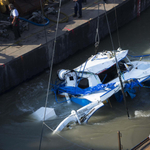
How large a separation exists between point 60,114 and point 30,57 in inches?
129

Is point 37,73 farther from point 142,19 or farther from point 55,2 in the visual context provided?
point 142,19

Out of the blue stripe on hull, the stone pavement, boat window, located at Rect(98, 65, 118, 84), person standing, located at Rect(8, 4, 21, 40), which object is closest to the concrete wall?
the stone pavement

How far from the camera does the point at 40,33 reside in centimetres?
1280

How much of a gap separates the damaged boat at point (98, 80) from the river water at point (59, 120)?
0.45m

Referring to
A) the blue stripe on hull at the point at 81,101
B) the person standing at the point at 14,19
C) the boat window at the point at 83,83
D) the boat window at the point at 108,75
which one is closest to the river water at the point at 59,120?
the blue stripe on hull at the point at 81,101

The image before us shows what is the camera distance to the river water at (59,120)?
27.0ft

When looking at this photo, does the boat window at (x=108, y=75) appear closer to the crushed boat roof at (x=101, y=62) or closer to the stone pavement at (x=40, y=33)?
the crushed boat roof at (x=101, y=62)

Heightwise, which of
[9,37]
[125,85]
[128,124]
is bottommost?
[128,124]

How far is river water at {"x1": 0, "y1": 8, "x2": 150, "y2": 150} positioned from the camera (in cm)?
824

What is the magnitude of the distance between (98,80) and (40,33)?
4.58 meters

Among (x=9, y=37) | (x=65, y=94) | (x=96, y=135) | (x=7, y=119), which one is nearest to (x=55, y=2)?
(x=9, y=37)

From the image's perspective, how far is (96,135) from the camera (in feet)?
28.1

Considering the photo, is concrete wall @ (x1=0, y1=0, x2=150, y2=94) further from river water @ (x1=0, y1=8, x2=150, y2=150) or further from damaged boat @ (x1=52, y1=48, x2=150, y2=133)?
damaged boat @ (x1=52, y1=48, x2=150, y2=133)

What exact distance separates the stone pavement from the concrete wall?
26 centimetres
